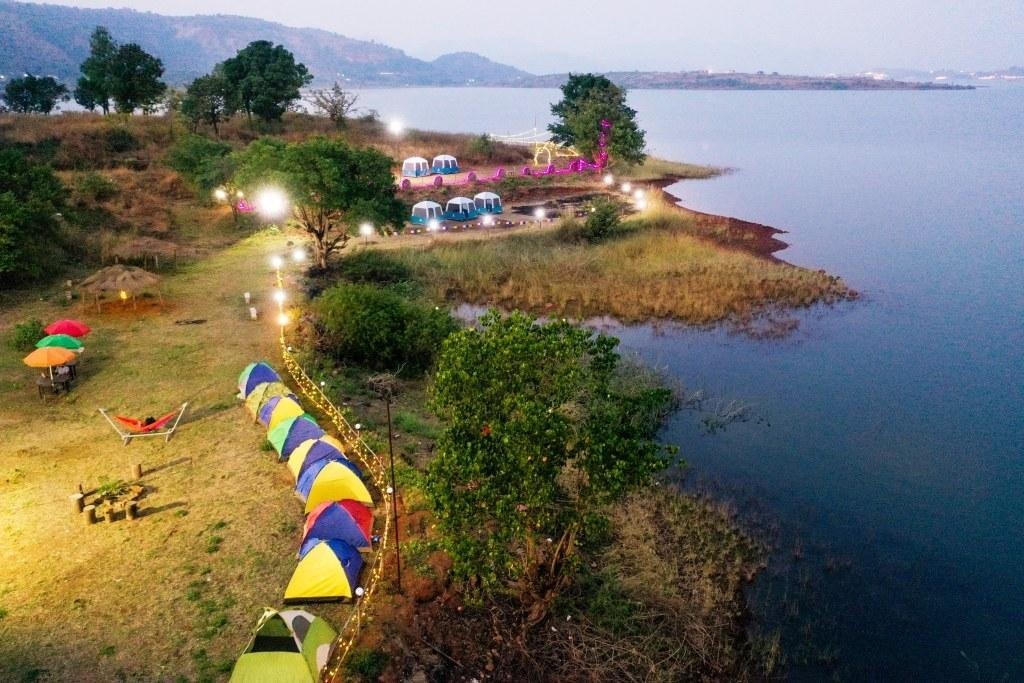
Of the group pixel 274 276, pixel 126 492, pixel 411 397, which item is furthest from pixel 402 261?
pixel 126 492

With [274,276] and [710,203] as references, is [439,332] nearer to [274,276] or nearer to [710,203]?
[274,276]

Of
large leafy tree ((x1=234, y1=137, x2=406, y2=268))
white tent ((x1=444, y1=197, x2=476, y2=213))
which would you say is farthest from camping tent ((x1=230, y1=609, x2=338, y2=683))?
white tent ((x1=444, y1=197, x2=476, y2=213))

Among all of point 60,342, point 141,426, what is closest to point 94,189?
point 60,342

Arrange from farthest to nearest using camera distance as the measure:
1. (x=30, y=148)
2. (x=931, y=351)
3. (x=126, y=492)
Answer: (x=30, y=148), (x=931, y=351), (x=126, y=492)

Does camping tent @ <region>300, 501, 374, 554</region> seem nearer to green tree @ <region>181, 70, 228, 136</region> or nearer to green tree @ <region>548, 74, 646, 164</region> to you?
green tree @ <region>548, 74, 646, 164</region>

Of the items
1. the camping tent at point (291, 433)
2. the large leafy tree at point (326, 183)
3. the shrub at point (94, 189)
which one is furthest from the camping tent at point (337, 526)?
the shrub at point (94, 189)

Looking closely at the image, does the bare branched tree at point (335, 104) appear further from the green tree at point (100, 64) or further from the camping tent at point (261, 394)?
the camping tent at point (261, 394)
